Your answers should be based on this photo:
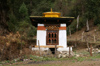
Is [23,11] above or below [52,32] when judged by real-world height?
above

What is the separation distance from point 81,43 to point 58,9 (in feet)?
55.7

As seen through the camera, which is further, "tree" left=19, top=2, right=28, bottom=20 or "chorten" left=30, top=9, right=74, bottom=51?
"tree" left=19, top=2, right=28, bottom=20

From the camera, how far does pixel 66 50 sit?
12602 mm

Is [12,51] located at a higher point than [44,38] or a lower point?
lower

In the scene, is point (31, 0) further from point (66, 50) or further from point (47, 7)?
point (66, 50)

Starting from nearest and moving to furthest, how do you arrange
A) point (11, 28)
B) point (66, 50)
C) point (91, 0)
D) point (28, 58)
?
point (28, 58), point (66, 50), point (11, 28), point (91, 0)

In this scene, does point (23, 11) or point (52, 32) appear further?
point (23, 11)

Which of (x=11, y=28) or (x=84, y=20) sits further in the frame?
(x=84, y=20)

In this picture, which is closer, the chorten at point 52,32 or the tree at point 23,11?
the chorten at point 52,32

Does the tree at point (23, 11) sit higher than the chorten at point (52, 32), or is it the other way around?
the tree at point (23, 11)

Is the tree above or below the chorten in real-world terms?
above

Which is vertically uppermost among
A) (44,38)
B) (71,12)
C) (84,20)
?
(71,12)

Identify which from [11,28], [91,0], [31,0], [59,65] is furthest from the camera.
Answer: [31,0]

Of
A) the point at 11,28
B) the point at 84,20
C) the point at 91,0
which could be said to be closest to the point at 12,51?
the point at 11,28
